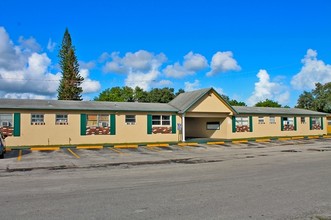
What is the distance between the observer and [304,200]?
712cm

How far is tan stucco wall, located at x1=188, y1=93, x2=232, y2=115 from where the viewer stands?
30250 mm

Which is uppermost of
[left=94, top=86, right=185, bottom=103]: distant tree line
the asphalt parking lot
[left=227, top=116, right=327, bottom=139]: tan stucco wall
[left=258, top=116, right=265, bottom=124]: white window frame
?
[left=94, top=86, right=185, bottom=103]: distant tree line

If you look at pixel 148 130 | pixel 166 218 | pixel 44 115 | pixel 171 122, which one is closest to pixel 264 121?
pixel 171 122

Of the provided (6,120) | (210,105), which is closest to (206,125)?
(210,105)

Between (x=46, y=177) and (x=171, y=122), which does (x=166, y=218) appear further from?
(x=171, y=122)

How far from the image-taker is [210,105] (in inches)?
1222

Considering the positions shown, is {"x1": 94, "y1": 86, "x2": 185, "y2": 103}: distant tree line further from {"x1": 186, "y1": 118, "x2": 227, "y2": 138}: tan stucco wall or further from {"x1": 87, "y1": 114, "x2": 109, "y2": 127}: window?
{"x1": 87, "y1": 114, "x2": 109, "y2": 127}: window

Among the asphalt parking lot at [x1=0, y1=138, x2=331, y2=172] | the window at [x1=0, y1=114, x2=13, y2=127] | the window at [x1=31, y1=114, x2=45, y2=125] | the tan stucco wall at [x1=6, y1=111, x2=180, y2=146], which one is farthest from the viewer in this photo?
the window at [x1=31, y1=114, x2=45, y2=125]

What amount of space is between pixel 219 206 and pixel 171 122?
22.9 meters

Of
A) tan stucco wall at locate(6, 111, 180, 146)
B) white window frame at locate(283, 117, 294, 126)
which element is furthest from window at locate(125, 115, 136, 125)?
white window frame at locate(283, 117, 294, 126)

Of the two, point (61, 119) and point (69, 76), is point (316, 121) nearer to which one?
point (61, 119)

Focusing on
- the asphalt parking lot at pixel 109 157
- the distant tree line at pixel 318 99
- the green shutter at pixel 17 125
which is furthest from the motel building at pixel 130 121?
the distant tree line at pixel 318 99

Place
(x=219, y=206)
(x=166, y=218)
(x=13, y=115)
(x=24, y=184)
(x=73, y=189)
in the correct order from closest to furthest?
1. (x=166, y=218)
2. (x=219, y=206)
3. (x=73, y=189)
4. (x=24, y=184)
5. (x=13, y=115)

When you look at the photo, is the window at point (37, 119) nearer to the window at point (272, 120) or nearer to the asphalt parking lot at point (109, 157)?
the asphalt parking lot at point (109, 157)
